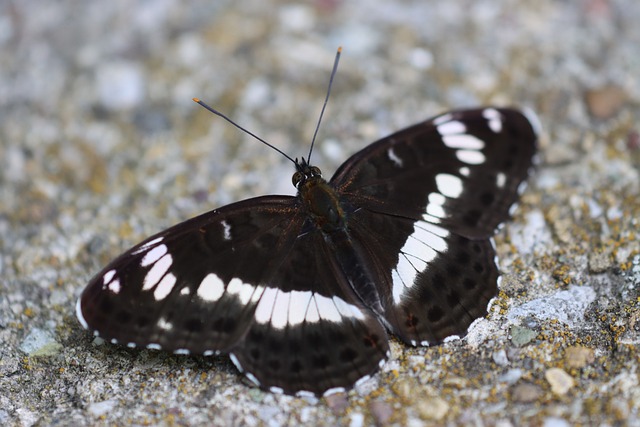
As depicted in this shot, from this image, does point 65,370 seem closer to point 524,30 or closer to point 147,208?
point 147,208

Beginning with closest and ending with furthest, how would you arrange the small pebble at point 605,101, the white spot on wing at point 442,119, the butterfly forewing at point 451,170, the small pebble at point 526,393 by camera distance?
the small pebble at point 526,393 < the butterfly forewing at point 451,170 < the white spot on wing at point 442,119 < the small pebble at point 605,101

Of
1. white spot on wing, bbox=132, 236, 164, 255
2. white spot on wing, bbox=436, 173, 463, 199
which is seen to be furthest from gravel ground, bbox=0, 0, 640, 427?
white spot on wing, bbox=132, 236, 164, 255

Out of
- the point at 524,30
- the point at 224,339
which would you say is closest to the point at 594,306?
the point at 224,339

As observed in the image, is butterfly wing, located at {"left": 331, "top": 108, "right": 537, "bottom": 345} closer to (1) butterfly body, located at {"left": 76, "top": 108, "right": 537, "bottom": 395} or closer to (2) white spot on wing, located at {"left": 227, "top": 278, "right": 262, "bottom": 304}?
(1) butterfly body, located at {"left": 76, "top": 108, "right": 537, "bottom": 395}

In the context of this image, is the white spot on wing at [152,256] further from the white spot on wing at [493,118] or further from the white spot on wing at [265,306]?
the white spot on wing at [493,118]

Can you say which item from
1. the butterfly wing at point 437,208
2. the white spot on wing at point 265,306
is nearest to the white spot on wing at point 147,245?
the white spot on wing at point 265,306

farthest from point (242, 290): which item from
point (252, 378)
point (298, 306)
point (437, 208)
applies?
point (437, 208)
